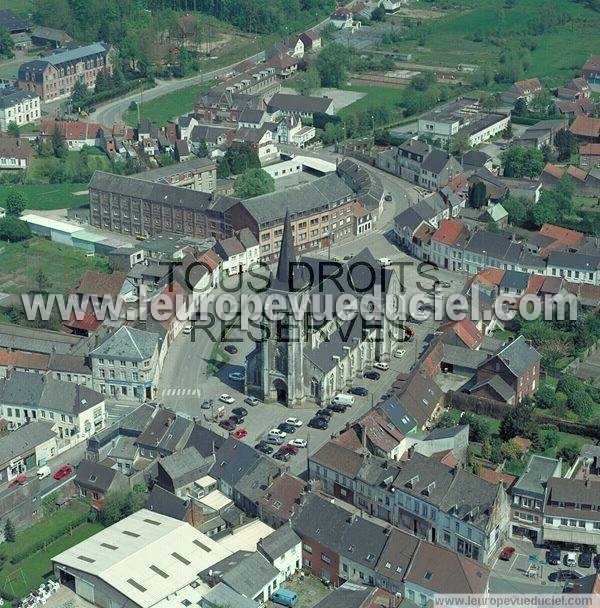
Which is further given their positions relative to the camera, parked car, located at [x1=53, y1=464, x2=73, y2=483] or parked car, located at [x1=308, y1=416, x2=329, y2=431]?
parked car, located at [x1=308, y1=416, x2=329, y2=431]

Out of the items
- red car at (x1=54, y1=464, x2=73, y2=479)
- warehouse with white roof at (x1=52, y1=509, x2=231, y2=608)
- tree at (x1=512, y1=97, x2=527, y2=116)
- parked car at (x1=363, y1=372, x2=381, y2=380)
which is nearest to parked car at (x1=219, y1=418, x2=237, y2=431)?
red car at (x1=54, y1=464, x2=73, y2=479)

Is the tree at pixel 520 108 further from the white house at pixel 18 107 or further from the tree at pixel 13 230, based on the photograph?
the tree at pixel 13 230

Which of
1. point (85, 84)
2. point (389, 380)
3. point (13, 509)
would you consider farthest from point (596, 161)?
point (13, 509)

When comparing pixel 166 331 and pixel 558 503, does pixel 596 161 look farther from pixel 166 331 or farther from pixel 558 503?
pixel 558 503

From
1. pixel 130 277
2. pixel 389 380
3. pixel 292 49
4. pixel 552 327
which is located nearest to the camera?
pixel 389 380

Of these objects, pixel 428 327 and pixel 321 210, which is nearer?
pixel 428 327

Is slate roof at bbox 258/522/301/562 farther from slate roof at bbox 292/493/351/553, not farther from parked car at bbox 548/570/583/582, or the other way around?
parked car at bbox 548/570/583/582

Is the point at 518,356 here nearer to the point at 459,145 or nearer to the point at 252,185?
the point at 252,185
